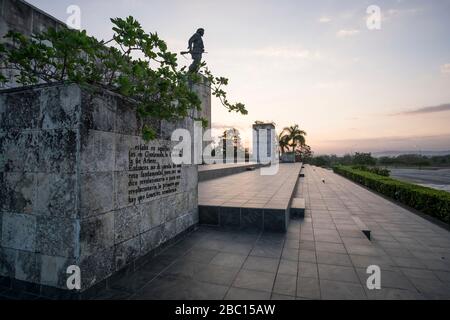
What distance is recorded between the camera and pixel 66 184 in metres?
2.94

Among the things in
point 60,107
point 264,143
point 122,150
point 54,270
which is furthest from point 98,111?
point 264,143

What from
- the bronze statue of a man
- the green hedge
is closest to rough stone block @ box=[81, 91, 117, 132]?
the bronze statue of a man

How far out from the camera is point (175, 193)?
199 inches

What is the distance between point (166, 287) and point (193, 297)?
1.55 feet

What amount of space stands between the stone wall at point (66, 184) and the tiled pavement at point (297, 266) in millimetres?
717

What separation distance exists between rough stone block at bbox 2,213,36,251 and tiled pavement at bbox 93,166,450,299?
125 centimetres

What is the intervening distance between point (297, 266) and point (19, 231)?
4.15 meters

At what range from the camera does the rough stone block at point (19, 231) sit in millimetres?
3152

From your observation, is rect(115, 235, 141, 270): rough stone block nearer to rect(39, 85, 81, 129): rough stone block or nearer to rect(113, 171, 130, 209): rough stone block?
rect(113, 171, 130, 209): rough stone block

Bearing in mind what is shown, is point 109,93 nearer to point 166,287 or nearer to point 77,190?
point 77,190

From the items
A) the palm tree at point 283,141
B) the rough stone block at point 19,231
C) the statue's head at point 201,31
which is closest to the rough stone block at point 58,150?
the rough stone block at point 19,231

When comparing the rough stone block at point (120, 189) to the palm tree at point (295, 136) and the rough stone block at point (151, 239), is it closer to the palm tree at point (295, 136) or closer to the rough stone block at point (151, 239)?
the rough stone block at point (151, 239)

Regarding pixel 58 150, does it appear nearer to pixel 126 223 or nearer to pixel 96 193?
pixel 96 193

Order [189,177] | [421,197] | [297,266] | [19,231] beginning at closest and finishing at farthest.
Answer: [19,231]
[297,266]
[189,177]
[421,197]
